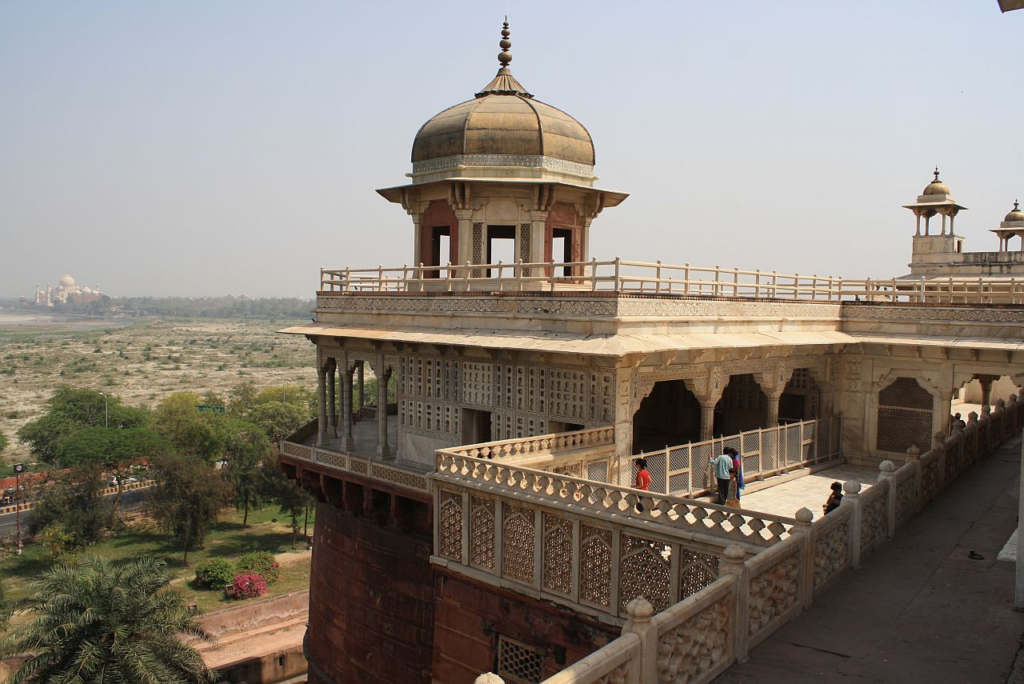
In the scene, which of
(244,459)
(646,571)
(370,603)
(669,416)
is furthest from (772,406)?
(244,459)

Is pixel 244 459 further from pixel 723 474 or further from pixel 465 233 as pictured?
pixel 723 474

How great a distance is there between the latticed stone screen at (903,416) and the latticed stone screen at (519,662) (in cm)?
1000

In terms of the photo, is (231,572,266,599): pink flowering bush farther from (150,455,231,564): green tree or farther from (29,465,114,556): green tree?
(29,465,114,556): green tree

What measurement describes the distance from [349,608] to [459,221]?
8094 mm

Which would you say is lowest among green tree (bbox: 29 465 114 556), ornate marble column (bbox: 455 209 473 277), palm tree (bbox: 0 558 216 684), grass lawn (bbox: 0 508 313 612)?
grass lawn (bbox: 0 508 313 612)

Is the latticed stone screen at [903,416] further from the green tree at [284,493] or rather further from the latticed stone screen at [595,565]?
the green tree at [284,493]

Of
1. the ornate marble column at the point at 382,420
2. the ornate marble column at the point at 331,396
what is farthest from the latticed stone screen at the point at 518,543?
the ornate marble column at the point at 331,396

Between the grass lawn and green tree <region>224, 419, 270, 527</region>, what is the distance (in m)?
1.32

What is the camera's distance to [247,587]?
115 feet

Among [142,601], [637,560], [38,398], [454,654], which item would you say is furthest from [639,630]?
[38,398]

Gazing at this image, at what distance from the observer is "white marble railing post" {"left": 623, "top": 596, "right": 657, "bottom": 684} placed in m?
5.59

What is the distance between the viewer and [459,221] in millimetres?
18156

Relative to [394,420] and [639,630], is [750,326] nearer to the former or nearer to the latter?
[394,420]

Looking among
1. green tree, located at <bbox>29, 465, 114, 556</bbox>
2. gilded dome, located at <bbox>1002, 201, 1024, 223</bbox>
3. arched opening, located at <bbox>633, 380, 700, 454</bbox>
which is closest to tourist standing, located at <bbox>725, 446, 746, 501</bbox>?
arched opening, located at <bbox>633, 380, 700, 454</bbox>
